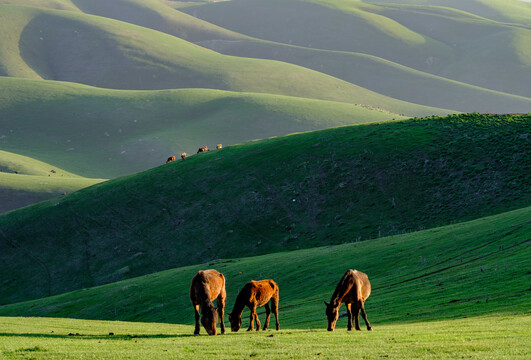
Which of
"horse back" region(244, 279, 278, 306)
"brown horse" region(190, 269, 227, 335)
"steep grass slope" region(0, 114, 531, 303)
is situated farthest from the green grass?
"steep grass slope" region(0, 114, 531, 303)

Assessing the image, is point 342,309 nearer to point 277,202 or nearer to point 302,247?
→ point 302,247

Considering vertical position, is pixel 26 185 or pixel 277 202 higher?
pixel 277 202

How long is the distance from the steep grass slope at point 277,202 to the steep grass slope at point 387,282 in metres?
20.9

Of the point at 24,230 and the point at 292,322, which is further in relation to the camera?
the point at 24,230

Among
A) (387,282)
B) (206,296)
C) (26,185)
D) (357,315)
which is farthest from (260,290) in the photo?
(26,185)

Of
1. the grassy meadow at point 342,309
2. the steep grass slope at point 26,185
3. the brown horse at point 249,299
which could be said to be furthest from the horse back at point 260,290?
the steep grass slope at point 26,185

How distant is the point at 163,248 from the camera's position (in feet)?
303

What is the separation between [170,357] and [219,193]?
274ft

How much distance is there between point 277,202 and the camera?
9569 cm

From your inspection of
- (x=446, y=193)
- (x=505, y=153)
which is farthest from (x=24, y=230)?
(x=505, y=153)

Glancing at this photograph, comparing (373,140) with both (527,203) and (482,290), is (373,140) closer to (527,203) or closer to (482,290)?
(527,203)

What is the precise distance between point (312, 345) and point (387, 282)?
22908mm

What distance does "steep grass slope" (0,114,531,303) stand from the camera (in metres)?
84.5

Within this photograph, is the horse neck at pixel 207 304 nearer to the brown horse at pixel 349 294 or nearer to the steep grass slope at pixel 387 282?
the brown horse at pixel 349 294
